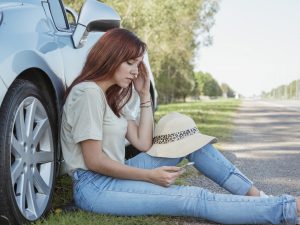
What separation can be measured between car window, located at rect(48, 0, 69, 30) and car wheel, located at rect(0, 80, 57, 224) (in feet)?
2.56

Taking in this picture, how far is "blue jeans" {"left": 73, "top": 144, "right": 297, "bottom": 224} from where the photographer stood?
3047 mm

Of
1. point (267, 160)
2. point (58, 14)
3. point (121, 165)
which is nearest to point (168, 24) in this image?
point (267, 160)

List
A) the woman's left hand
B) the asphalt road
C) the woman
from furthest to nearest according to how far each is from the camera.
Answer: the asphalt road
the woman's left hand
the woman

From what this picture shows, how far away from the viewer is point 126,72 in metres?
3.31

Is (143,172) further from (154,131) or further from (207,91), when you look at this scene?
(207,91)

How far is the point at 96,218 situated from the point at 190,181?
1892 millimetres

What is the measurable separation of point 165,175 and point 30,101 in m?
0.86

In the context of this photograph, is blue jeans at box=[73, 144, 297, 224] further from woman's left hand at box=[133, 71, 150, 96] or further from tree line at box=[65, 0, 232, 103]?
tree line at box=[65, 0, 232, 103]

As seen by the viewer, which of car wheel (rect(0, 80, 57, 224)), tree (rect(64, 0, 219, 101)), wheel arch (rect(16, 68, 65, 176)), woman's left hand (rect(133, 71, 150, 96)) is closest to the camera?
car wheel (rect(0, 80, 57, 224))

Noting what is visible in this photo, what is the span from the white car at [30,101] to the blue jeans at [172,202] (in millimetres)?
272

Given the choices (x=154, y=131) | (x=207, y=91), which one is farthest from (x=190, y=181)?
(x=207, y=91)

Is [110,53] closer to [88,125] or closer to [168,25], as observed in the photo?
[88,125]

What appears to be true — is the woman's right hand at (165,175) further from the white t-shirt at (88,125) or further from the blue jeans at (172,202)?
the white t-shirt at (88,125)

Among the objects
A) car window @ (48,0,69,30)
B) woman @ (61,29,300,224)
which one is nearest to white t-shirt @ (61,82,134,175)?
woman @ (61,29,300,224)
